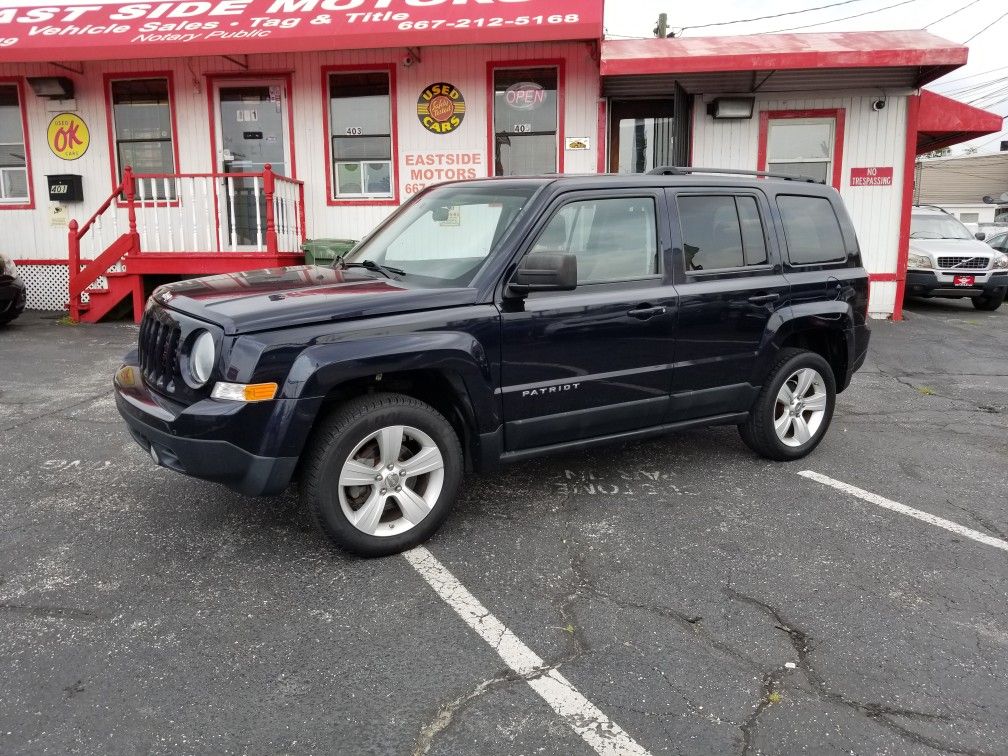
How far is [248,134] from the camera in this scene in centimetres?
1178

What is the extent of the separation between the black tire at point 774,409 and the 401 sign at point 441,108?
768 centimetres

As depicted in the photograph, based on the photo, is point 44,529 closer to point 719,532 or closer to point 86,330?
point 719,532

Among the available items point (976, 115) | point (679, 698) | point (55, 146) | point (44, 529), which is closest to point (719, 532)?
point (679, 698)

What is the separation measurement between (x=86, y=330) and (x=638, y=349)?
8792 mm

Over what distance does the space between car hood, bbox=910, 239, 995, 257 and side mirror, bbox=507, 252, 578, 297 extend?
472 inches

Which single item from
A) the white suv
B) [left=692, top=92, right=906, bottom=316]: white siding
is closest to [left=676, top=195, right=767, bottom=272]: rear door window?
[left=692, top=92, right=906, bottom=316]: white siding

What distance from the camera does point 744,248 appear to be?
15.9 ft

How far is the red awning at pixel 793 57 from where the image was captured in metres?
9.94

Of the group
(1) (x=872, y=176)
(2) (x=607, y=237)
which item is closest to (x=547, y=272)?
(2) (x=607, y=237)

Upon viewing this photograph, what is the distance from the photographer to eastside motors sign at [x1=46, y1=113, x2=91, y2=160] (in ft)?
39.2

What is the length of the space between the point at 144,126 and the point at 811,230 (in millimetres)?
10291

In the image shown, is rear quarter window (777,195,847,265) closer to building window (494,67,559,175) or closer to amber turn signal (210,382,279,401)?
amber turn signal (210,382,279,401)

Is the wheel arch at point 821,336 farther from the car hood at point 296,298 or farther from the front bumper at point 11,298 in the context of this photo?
the front bumper at point 11,298

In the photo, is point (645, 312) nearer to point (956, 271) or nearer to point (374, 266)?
point (374, 266)
